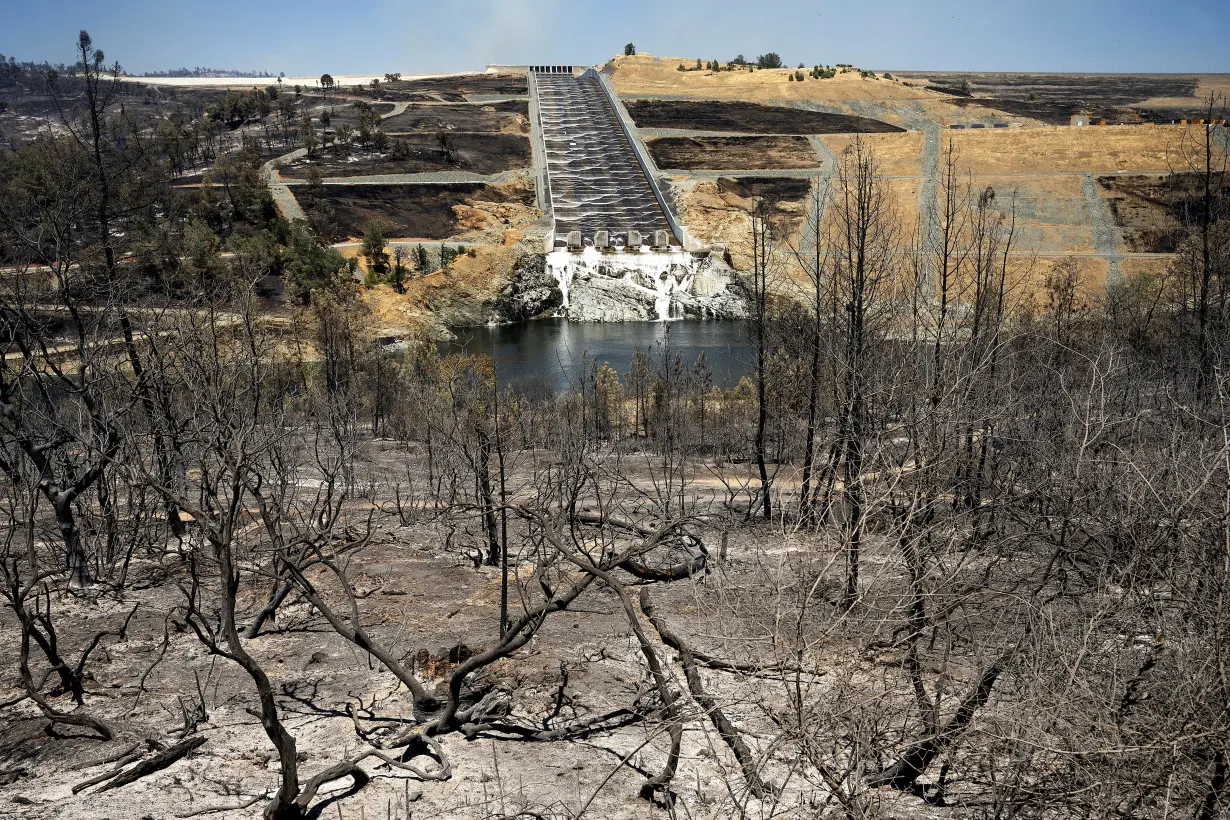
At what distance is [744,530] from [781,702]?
587 centimetres

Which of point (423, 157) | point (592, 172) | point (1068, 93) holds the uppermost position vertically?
point (1068, 93)

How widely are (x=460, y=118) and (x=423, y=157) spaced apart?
539 inches

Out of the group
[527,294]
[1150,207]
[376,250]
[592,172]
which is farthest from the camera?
[592,172]

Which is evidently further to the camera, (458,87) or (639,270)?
(458,87)

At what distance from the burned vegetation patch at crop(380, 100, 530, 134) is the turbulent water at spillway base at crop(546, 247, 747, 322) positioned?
26430mm

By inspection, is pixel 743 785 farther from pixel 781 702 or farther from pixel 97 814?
pixel 97 814

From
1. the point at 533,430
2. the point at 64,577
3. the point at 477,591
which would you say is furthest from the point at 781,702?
the point at 533,430

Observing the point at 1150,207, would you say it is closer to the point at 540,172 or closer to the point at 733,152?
the point at 733,152

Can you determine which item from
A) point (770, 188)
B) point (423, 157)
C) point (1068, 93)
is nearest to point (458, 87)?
point (423, 157)

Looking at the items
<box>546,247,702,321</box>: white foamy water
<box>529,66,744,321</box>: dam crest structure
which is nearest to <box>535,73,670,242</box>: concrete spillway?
<box>529,66,744,321</box>: dam crest structure

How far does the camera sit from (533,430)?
19.9m

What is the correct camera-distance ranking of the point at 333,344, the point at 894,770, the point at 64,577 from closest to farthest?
1. the point at 894,770
2. the point at 64,577
3. the point at 333,344

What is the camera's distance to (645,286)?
4484 cm

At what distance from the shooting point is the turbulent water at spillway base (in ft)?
145
